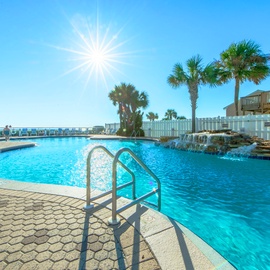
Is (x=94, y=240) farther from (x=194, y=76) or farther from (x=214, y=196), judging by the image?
(x=194, y=76)

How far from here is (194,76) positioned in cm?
1466

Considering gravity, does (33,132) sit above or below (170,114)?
below

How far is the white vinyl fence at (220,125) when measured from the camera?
11312 mm

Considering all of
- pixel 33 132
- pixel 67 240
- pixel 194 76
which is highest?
pixel 194 76

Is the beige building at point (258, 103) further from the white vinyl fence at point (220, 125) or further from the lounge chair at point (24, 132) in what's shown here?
the lounge chair at point (24, 132)

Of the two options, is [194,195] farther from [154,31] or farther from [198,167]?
[154,31]

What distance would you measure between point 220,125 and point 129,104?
39.9 feet

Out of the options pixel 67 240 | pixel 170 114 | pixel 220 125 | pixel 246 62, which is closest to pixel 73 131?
pixel 220 125

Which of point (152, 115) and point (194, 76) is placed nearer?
point (194, 76)

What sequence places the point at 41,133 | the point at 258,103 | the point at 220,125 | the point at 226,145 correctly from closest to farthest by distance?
the point at 226,145, the point at 220,125, the point at 258,103, the point at 41,133

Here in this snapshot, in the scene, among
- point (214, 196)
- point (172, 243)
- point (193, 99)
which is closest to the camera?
point (172, 243)

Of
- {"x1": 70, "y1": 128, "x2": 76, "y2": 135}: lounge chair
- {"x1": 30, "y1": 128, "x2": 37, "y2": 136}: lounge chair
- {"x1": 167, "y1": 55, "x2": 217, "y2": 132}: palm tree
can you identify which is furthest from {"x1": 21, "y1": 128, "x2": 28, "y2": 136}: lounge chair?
{"x1": 167, "y1": 55, "x2": 217, "y2": 132}: palm tree

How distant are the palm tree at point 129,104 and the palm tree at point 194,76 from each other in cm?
768

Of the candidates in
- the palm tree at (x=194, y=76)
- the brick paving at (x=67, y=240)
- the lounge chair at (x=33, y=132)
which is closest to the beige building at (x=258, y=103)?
the palm tree at (x=194, y=76)
